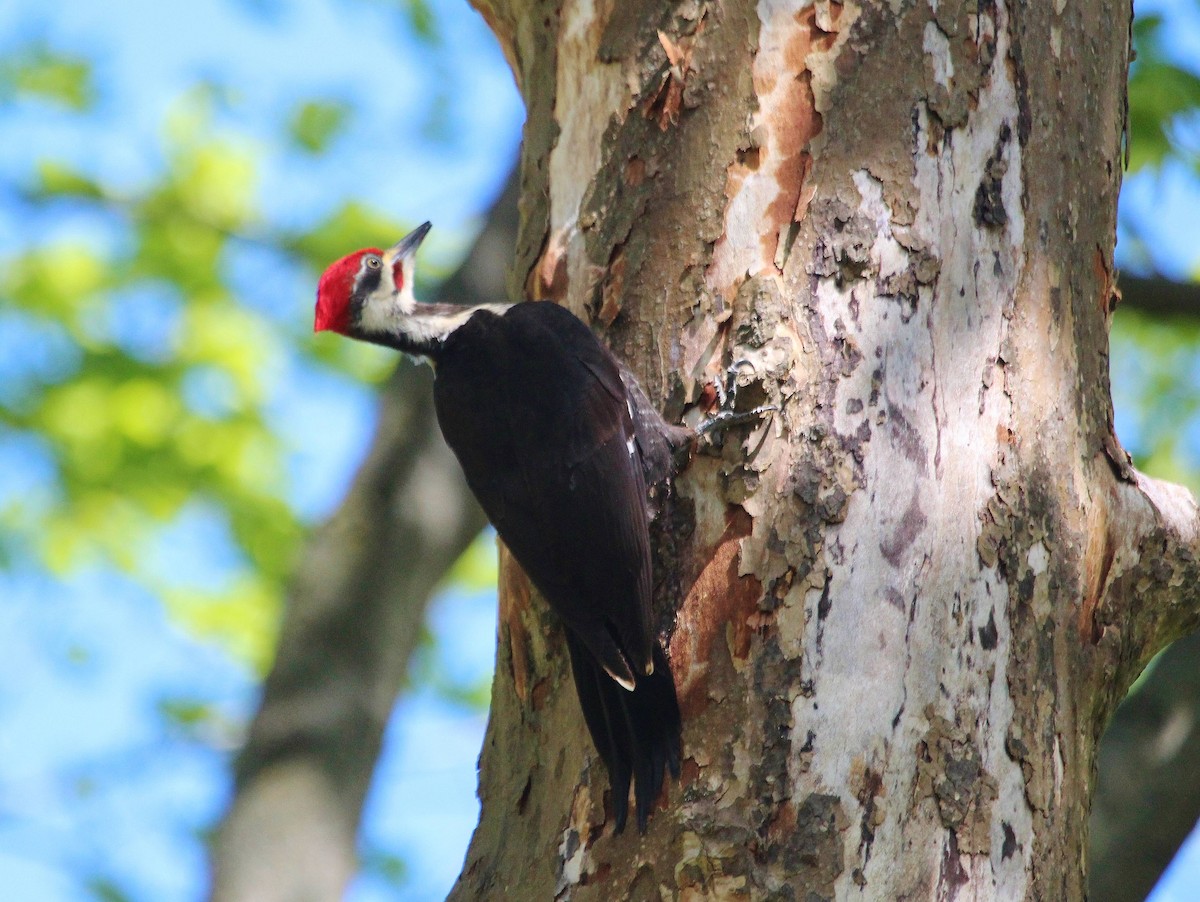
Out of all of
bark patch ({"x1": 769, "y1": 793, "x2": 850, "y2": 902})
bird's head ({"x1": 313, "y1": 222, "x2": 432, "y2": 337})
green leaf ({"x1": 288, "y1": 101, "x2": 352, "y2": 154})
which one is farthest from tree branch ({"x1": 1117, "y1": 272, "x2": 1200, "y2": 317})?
green leaf ({"x1": 288, "y1": 101, "x2": 352, "y2": 154})

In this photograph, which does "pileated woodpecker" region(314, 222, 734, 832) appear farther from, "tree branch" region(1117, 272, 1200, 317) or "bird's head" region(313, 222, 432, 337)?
"tree branch" region(1117, 272, 1200, 317)

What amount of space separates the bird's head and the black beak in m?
0.02

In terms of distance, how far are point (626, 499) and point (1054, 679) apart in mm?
867

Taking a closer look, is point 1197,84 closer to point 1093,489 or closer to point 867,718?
point 1093,489

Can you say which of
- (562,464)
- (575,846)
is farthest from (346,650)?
(575,846)

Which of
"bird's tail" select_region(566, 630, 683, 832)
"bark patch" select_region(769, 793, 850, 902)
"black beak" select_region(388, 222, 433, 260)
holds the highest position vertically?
"black beak" select_region(388, 222, 433, 260)

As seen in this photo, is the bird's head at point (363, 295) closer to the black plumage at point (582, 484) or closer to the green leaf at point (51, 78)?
the black plumage at point (582, 484)

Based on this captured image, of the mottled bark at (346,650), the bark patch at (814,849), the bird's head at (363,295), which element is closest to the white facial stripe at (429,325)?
the bird's head at (363,295)

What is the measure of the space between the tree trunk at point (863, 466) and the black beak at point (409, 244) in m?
1.01

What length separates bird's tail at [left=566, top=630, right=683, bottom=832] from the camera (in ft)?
7.18

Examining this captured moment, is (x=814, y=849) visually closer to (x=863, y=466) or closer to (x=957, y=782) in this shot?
(x=957, y=782)

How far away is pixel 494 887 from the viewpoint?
8.12ft

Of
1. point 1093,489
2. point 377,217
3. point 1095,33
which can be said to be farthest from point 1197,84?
point 377,217

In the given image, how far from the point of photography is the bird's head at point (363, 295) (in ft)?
11.9
